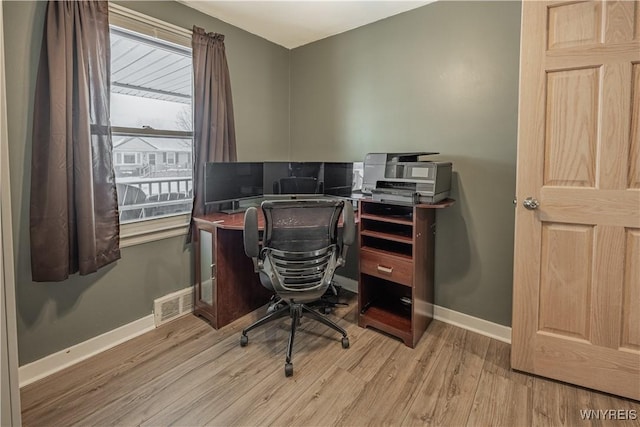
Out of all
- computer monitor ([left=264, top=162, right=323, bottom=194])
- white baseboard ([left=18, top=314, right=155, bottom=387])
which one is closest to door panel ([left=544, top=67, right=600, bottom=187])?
computer monitor ([left=264, top=162, right=323, bottom=194])

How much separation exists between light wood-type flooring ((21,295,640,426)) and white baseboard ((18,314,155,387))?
0.17 feet

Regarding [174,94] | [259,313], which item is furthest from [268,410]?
[174,94]

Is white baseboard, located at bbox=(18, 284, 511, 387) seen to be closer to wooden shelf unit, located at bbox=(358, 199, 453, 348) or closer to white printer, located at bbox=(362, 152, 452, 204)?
wooden shelf unit, located at bbox=(358, 199, 453, 348)

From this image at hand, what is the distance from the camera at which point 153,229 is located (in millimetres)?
2383

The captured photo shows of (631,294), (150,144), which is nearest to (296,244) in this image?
(150,144)

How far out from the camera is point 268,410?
1657 mm

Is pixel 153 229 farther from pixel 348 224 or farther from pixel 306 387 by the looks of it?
pixel 306 387

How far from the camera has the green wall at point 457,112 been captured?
2.21m

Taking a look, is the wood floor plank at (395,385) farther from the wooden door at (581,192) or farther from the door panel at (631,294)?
the door panel at (631,294)

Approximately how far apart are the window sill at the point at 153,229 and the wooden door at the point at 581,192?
228cm

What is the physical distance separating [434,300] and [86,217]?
2.43 m

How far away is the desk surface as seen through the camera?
213 cm

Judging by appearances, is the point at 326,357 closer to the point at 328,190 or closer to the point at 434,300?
the point at 434,300

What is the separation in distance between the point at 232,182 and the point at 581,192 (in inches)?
88.2
